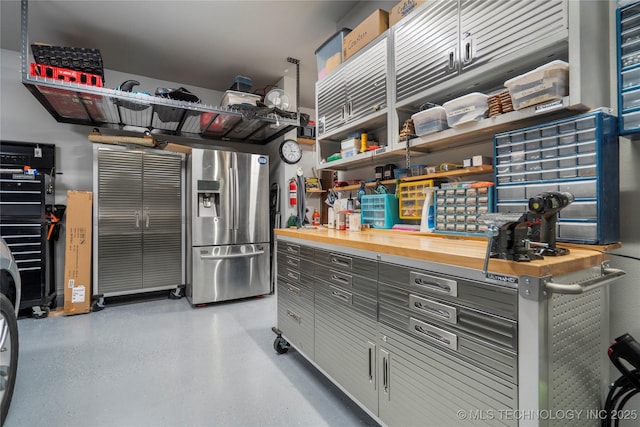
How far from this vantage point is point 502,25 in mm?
1556

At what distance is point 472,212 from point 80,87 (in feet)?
12.9

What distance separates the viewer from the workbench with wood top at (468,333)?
96 centimetres

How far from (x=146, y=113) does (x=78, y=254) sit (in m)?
2.02

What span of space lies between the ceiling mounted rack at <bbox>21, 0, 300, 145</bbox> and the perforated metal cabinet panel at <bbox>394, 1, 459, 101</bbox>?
7.09 ft

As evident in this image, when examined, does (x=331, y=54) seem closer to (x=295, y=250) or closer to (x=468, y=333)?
(x=295, y=250)

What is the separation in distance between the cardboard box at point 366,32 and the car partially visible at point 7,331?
9.98 ft

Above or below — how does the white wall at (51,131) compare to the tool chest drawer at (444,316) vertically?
above

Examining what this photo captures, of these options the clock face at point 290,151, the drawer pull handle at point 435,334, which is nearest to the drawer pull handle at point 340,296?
the drawer pull handle at point 435,334

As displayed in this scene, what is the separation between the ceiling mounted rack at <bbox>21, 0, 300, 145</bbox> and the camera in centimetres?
309

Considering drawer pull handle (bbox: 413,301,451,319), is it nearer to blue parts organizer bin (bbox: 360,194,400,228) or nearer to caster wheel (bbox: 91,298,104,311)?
blue parts organizer bin (bbox: 360,194,400,228)

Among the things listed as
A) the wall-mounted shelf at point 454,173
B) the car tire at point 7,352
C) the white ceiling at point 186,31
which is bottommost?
the car tire at point 7,352

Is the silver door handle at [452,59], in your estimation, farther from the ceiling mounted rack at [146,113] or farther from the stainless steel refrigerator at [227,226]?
the stainless steel refrigerator at [227,226]

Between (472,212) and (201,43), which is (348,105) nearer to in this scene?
(472,212)

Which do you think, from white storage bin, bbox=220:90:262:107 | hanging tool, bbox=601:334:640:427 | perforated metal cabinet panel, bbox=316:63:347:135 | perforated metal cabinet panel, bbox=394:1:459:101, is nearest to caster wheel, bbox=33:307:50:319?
white storage bin, bbox=220:90:262:107
